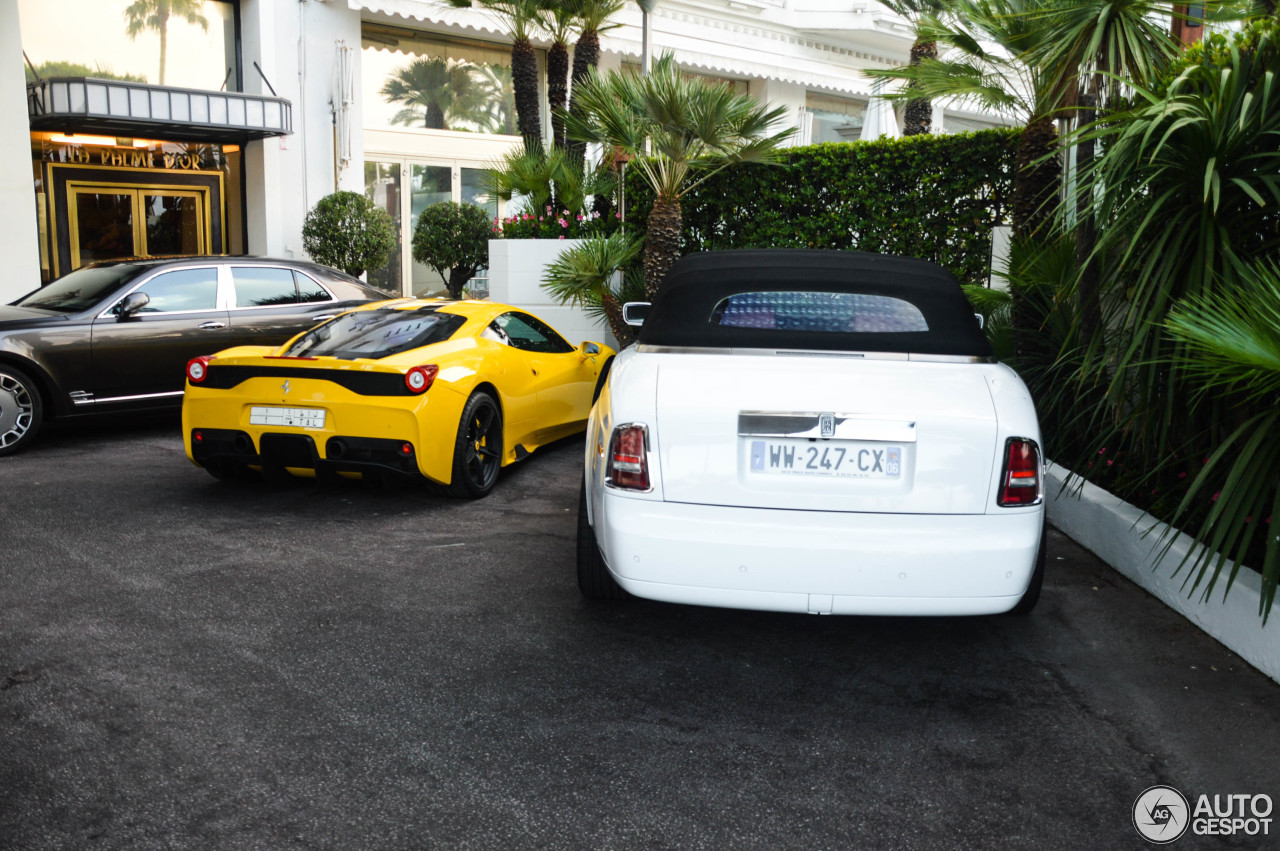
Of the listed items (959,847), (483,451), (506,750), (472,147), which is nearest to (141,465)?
(483,451)

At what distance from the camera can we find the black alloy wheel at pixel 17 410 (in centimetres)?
775

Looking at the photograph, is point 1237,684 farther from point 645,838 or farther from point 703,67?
point 703,67

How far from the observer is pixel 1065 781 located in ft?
10.0

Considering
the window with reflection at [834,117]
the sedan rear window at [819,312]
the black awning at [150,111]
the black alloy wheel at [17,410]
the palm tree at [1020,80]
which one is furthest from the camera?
the window with reflection at [834,117]

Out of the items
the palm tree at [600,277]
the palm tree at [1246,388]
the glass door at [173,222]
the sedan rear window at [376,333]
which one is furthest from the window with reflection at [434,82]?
the palm tree at [1246,388]

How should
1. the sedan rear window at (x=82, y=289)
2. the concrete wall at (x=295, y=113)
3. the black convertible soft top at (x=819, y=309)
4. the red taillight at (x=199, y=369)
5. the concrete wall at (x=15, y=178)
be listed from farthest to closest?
1. the concrete wall at (x=295, y=113)
2. the concrete wall at (x=15, y=178)
3. the sedan rear window at (x=82, y=289)
4. the red taillight at (x=199, y=369)
5. the black convertible soft top at (x=819, y=309)

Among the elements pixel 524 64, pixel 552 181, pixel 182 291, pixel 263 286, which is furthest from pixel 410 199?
pixel 182 291

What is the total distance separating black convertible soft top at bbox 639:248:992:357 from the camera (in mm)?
4262

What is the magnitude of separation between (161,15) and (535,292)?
8317 millimetres

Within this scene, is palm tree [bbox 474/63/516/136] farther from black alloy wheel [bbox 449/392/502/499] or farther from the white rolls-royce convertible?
the white rolls-royce convertible

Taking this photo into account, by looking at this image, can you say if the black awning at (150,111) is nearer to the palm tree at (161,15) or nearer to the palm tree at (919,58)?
the palm tree at (161,15)

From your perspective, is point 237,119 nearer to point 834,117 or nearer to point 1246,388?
point 1246,388

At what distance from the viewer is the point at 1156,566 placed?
471 cm

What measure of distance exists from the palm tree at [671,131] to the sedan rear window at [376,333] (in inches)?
145
